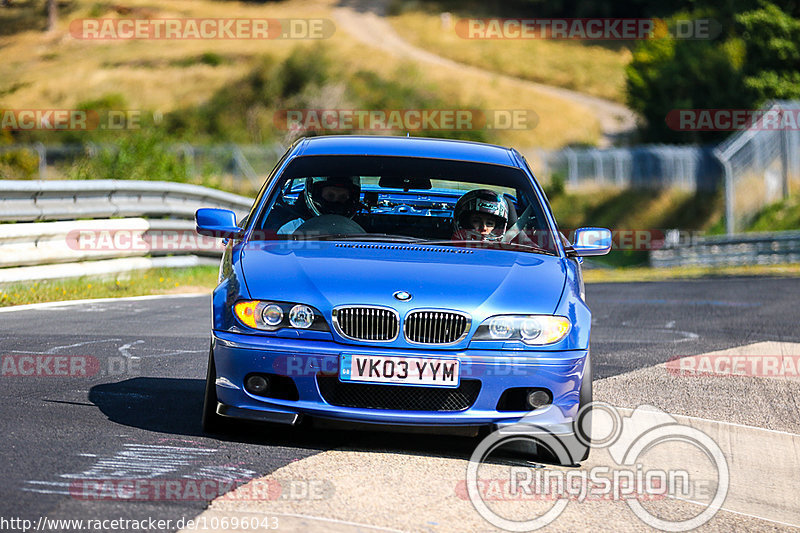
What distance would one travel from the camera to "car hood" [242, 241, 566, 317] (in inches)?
228

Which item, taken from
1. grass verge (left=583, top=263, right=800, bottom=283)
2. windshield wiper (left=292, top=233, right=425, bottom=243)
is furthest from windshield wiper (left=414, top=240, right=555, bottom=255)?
grass verge (left=583, top=263, right=800, bottom=283)

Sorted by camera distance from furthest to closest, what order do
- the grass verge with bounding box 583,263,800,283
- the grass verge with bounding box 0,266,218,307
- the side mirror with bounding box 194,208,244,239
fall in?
the grass verge with bounding box 583,263,800,283 → the grass verge with bounding box 0,266,218,307 → the side mirror with bounding box 194,208,244,239

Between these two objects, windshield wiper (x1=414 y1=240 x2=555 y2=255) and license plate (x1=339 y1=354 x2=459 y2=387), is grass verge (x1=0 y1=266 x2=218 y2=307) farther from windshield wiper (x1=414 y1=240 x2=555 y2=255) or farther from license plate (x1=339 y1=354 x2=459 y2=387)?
license plate (x1=339 y1=354 x2=459 y2=387)

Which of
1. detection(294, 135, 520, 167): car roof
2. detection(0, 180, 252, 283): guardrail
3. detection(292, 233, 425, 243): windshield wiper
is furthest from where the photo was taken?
detection(0, 180, 252, 283): guardrail

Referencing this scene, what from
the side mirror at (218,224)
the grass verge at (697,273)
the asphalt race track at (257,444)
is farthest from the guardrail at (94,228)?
the grass verge at (697,273)

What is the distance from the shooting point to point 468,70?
88125 millimetres

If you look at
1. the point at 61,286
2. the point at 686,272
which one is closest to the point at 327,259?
the point at 61,286

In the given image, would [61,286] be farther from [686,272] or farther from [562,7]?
[562,7]

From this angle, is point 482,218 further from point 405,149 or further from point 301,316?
point 301,316

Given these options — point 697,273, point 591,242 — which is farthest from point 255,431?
point 697,273

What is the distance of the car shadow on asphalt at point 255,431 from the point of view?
604 centimetres

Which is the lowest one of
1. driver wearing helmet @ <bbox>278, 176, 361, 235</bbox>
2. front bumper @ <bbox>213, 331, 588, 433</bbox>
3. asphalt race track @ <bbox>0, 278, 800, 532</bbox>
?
asphalt race track @ <bbox>0, 278, 800, 532</bbox>

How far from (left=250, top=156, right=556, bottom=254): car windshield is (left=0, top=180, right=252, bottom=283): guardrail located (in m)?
6.01

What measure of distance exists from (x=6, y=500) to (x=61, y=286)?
30.2 ft
